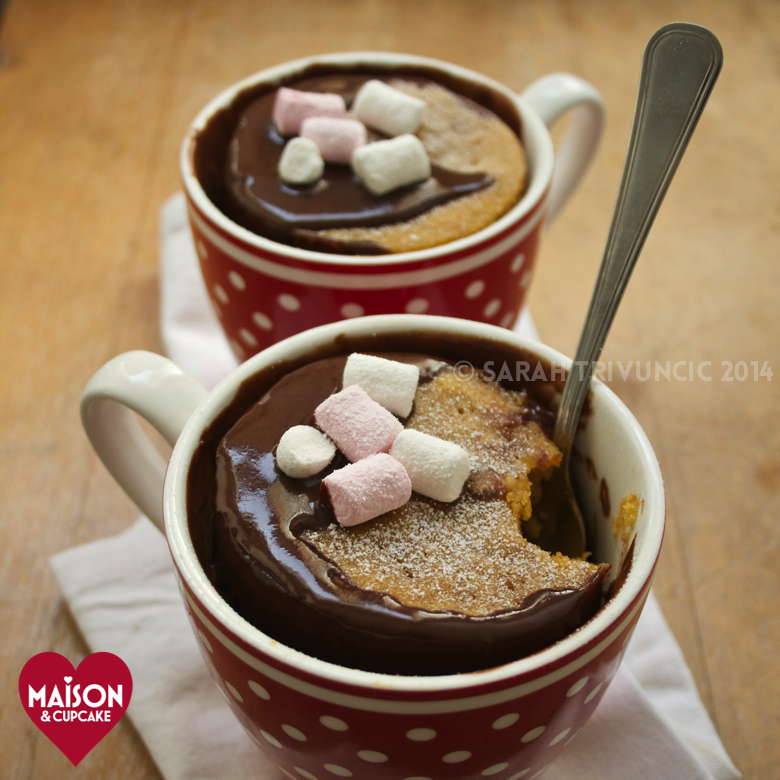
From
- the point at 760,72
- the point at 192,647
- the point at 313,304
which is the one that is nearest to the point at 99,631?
the point at 192,647

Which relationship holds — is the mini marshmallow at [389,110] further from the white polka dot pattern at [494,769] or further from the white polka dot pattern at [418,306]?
the white polka dot pattern at [494,769]

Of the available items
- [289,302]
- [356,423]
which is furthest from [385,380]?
[289,302]

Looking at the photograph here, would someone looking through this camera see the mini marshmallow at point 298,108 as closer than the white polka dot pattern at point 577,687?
No

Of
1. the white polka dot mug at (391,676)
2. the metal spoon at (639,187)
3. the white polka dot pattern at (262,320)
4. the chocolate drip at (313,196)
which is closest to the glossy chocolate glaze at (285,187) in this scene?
the chocolate drip at (313,196)

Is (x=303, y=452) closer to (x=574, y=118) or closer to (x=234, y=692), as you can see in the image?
(x=234, y=692)

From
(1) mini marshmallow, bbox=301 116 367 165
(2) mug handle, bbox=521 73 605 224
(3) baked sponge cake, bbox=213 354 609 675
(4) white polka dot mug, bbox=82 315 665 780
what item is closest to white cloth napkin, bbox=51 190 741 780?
(4) white polka dot mug, bbox=82 315 665 780

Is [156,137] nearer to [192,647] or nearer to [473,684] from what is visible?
[192,647]
